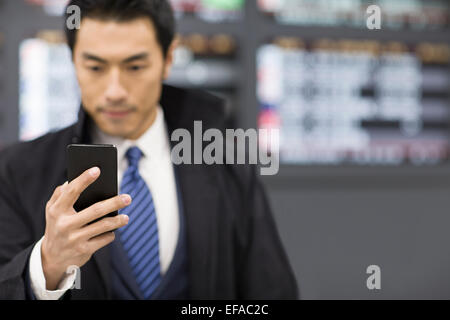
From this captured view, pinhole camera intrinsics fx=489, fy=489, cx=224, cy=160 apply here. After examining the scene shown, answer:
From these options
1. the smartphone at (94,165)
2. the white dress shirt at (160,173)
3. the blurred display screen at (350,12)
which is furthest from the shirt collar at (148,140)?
the blurred display screen at (350,12)

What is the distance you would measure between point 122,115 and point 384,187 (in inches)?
55.8

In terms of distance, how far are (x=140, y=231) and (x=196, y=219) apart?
0.07 metres

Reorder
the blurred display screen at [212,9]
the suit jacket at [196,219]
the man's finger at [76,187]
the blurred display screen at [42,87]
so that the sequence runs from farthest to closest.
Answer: the blurred display screen at [212,9], the blurred display screen at [42,87], the suit jacket at [196,219], the man's finger at [76,187]

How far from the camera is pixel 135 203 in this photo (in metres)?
0.52

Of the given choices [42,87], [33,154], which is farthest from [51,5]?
[33,154]

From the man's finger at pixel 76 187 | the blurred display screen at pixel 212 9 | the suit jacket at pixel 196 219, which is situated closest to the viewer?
the man's finger at pixel 76 187

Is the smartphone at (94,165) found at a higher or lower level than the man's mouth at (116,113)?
lower

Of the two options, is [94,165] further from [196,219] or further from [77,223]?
[196,219]

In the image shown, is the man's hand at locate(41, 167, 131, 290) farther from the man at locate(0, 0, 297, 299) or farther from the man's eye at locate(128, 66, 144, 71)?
the man's eye at locate(128, 66, 144, 71)

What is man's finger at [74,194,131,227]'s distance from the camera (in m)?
0.39

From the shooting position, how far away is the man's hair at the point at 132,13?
477 mm

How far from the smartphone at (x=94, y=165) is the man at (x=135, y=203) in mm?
13

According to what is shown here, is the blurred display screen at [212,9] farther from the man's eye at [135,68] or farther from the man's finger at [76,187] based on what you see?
the man's finger at [76,187]
